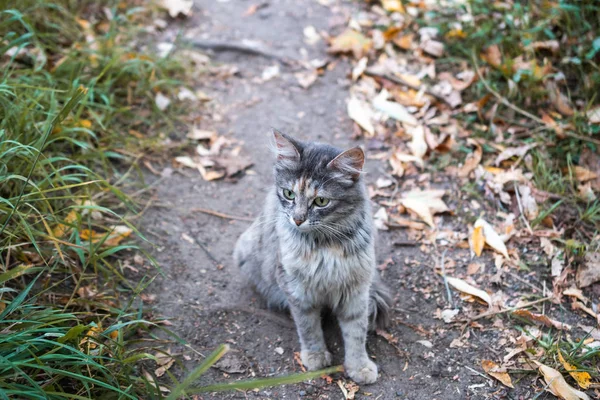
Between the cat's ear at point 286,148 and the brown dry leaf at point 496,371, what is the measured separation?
5.29 ft

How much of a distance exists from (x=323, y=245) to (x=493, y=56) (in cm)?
295

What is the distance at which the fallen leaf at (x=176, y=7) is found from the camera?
6211mm

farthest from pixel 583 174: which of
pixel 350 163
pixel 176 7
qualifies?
pixel 176 7

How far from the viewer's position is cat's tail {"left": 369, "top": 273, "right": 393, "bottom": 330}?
3512mm

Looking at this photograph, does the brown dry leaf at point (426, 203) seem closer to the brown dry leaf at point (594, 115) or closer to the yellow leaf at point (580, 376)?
the brown dry leaf at point (594, 115)

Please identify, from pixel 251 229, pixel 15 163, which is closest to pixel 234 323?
pixel 251 229

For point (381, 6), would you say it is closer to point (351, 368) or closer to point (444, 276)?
point (444, 276)

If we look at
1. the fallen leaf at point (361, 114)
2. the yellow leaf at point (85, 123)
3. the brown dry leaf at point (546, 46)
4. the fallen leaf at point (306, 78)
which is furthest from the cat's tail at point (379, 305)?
the brown dry leaf at point (546, 46)

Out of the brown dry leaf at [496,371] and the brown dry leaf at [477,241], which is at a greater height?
A: the brown dry leaf at [477,241]

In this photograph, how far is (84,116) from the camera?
464 centimetres

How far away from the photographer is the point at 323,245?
3227 millimetres

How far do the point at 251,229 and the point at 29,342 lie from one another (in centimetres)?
151

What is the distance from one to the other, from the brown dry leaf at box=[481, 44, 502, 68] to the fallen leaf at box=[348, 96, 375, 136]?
1.15 meters

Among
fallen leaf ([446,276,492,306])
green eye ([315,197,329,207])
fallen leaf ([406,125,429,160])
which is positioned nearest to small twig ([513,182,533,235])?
fallen leaf ([446,276,492,306])
